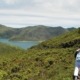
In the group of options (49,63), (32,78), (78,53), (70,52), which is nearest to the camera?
(78,53)

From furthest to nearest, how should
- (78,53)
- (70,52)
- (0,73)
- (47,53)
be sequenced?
(47,53), (70,52), (0,73), (78,53)

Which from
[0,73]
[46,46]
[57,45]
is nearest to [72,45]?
[57,45]

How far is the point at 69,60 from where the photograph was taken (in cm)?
6794

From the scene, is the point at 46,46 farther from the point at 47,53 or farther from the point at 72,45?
the point at 47,53

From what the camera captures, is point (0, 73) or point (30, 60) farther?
point (30, 60)

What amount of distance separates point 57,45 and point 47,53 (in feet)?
69.1

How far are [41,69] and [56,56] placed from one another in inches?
443

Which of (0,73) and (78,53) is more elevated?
(78,53)

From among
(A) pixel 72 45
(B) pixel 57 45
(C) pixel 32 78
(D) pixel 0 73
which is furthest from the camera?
(B) pixel 57 45

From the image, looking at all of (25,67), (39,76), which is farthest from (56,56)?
(39,76)

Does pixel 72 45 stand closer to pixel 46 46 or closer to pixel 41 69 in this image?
pixel 46 46

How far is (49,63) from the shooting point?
71.9 m

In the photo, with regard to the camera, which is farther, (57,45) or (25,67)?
(57,45)

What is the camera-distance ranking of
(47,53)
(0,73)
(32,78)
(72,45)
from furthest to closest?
(72,45) → (47,53) → (0,73) → (32,78)
